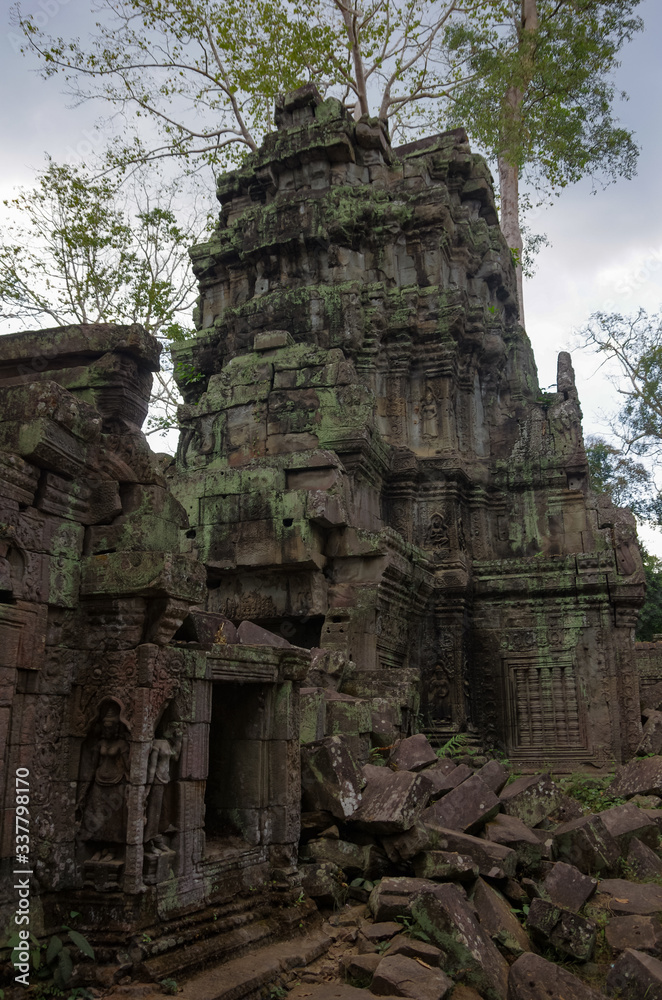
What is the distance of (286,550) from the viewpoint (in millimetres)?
10031

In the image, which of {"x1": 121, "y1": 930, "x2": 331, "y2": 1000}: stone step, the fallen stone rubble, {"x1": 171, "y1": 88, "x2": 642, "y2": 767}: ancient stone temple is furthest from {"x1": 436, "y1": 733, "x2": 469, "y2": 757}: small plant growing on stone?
{"x1": 121, "y1": 930, "x2": 331, "y2": 1000}: stone step

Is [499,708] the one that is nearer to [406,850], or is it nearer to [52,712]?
[406,850]

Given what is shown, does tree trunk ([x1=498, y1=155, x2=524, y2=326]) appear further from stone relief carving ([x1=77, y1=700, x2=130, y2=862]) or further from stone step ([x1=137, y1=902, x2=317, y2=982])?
stone relief carving ([x1=77, y1=700, x2=130, y2=862])

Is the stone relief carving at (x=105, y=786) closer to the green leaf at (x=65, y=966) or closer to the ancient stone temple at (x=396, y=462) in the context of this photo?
the green leaf at (x=65, y=966)

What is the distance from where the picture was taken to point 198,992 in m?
4.19

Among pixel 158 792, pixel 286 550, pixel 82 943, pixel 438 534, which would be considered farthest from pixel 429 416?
pixel 82 943

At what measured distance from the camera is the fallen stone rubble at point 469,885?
464cm

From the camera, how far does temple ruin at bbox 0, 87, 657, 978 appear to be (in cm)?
468

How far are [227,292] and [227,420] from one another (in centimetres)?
488

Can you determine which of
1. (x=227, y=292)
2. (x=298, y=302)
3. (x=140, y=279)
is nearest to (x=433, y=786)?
(x=298, y=302)

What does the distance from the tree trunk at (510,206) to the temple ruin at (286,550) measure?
5.72 metres

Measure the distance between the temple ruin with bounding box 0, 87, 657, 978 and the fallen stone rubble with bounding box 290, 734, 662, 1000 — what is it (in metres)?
0.46

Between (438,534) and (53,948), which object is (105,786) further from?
(438,534)

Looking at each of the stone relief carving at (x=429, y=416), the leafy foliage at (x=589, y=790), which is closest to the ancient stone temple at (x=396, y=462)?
the stone relief carving at (x=429, y=416)
